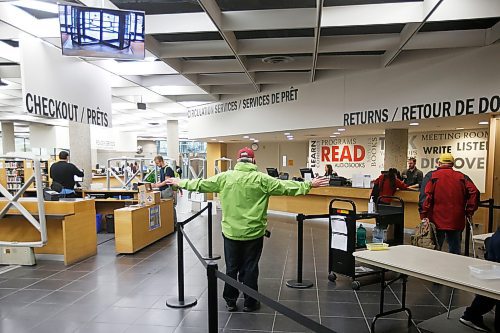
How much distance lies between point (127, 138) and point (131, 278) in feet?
64.5

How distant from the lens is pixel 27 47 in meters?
4.41

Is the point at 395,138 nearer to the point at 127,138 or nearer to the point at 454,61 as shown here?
the point at 454,61

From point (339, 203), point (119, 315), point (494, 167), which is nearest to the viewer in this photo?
point (119, 315)

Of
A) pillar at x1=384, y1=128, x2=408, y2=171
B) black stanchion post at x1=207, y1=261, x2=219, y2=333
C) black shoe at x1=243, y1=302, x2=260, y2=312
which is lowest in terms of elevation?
black shoe at x1=243, y1=302, x2=260, y2=312

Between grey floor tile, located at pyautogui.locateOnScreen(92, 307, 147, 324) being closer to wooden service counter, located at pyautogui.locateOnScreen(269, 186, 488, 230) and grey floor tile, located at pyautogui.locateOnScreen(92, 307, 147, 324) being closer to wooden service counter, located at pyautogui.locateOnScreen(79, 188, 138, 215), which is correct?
wooden service counter, located at pyautogui.locateOnScreen(79, 188, 138, 215)

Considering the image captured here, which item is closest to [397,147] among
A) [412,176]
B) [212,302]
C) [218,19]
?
[412,176]

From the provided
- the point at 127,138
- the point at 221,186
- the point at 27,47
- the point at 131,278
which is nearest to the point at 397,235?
the point at 221,186

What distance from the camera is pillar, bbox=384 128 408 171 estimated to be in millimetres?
8172

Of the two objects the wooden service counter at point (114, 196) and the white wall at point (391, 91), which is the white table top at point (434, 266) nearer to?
the white wall at point (391, 91)

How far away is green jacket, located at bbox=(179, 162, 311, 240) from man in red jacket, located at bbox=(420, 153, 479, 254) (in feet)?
6.38

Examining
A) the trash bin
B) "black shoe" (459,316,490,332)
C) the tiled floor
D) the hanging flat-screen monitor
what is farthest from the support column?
"black shoe" (459,316,490,332)

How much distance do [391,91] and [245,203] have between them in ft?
15.1

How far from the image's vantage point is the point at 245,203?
3512 millimetres

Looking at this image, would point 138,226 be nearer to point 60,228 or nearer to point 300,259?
point 60,228
